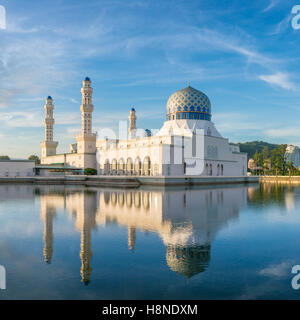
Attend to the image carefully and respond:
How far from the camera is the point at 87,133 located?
4119 cm

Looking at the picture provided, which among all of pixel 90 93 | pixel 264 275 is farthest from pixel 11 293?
pixel 90 93

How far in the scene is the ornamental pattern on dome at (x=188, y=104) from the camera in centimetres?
3566

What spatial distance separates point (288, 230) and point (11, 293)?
6.68 meters

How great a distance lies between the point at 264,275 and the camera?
4609 millimetres

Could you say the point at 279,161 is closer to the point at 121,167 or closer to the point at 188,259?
the point at 121,167

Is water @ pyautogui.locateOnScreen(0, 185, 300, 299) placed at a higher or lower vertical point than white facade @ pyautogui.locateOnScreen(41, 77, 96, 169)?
lower

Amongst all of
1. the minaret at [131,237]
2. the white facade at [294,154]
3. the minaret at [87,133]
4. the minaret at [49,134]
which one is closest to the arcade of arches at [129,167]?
the minaret at [87,133]

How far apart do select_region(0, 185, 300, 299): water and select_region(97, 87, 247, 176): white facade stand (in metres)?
22.8

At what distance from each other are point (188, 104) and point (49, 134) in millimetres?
24948

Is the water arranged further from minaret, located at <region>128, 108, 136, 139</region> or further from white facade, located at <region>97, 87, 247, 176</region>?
minaret, located at <region>128, 108, 136, 139</region>

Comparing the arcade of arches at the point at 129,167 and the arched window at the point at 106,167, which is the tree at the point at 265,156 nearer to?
the arcade of arches at the point at 129,167

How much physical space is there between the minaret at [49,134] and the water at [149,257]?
40.6 metres

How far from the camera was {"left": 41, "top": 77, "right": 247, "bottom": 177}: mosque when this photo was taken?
32469mm

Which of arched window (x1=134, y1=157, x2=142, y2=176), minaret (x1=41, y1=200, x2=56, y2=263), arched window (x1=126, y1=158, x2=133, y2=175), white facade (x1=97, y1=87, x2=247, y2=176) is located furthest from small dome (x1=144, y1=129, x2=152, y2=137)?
minaret (x1=41, y1=200, x2=56, y2=263)
